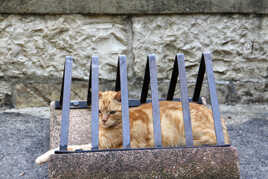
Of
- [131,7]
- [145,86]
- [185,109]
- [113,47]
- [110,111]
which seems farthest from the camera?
[113,47]

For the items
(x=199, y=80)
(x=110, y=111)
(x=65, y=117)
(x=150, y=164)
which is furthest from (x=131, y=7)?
(x=150, y=164)

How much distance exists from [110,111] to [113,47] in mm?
1161

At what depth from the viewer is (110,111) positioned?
7.36 feet

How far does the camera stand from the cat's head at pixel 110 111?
7.33ft

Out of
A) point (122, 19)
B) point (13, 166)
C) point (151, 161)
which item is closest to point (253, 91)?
point (122, 19)

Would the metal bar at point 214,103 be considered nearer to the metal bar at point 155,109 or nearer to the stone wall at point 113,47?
the metal bar at point 155,109

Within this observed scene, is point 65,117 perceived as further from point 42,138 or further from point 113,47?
point 113,47

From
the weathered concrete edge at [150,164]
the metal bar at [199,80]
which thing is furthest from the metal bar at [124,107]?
the metal bar at [199,80]

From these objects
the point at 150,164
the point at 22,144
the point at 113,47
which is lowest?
the point at 150,164

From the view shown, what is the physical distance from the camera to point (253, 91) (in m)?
3.46

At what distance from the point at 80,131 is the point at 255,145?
1285mm

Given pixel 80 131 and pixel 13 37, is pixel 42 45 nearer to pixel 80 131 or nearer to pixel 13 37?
pixel 13 37

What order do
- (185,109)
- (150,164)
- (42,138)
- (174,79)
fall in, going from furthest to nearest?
(42,138)
(174,79)
(185,109)
(150,164)

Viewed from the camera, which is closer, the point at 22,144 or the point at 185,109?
the point at 185,109
